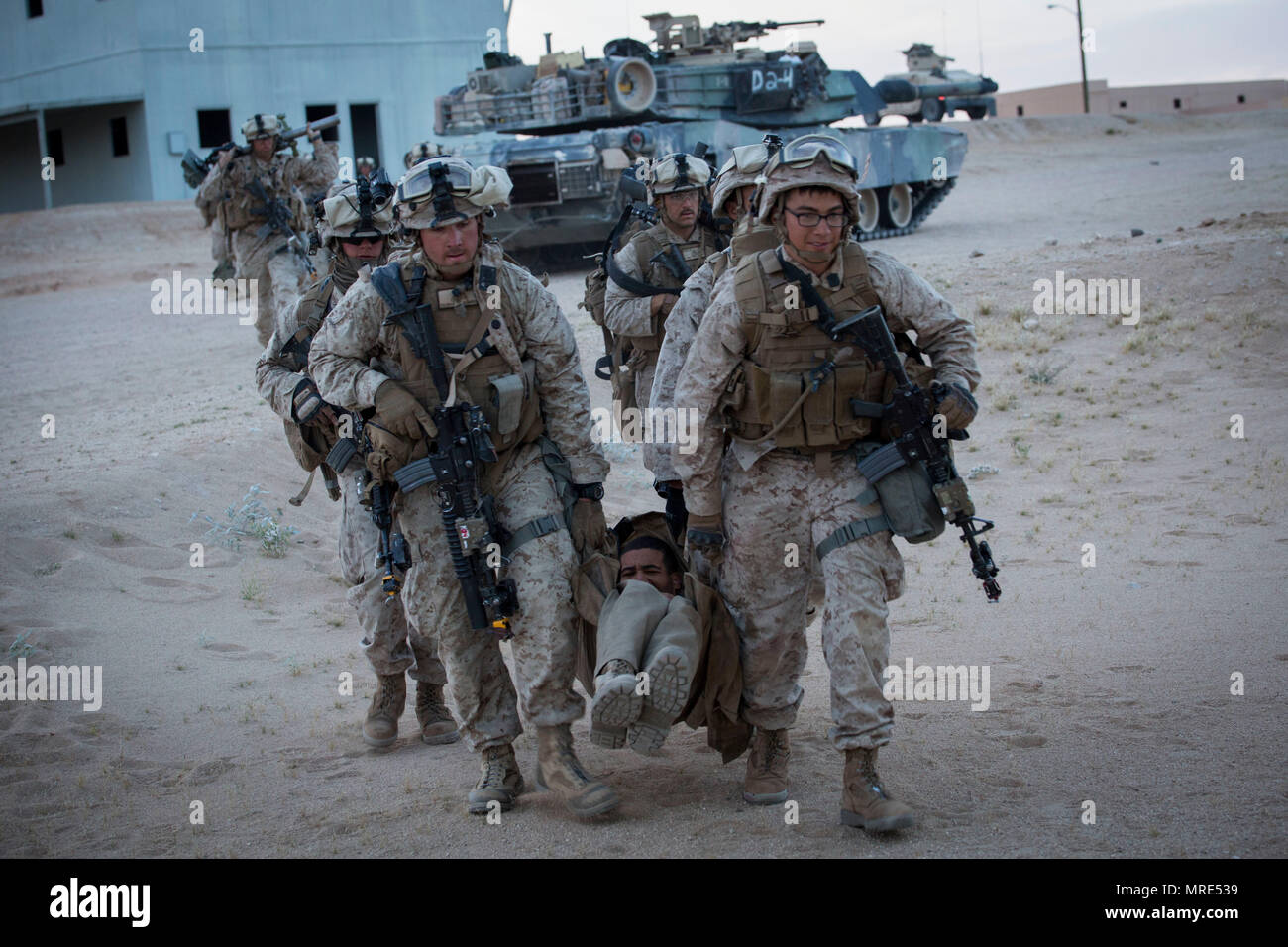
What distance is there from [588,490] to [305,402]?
136 centimetres

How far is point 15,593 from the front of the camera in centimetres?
684

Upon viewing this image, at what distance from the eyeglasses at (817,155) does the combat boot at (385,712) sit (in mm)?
2689

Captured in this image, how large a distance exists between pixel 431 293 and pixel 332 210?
4.27 ft

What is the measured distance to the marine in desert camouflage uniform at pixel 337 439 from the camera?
5344mm

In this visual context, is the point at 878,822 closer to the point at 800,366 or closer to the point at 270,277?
the point at 800,366

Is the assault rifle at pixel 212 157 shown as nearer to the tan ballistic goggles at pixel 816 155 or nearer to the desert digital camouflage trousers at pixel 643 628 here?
the tan ballistic goggles at pixel 816 155

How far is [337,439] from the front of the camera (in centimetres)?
534

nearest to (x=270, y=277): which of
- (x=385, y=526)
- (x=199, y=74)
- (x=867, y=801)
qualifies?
(x=385, y=526)

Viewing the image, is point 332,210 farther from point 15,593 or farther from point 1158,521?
point 1158,521

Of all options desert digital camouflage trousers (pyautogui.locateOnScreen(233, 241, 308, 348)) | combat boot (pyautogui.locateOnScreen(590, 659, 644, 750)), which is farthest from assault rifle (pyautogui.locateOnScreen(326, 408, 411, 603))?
desert digital camouflage trousers (pyautogui.locateOnScreen(233, 241, 308, 348))

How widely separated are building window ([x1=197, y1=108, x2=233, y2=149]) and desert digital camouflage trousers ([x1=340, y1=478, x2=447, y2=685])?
84.7 feet

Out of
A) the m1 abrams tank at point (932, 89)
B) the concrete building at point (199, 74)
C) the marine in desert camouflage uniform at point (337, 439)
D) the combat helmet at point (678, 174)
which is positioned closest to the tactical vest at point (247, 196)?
the marine in desert camouflage uniform at point (337, 439)
